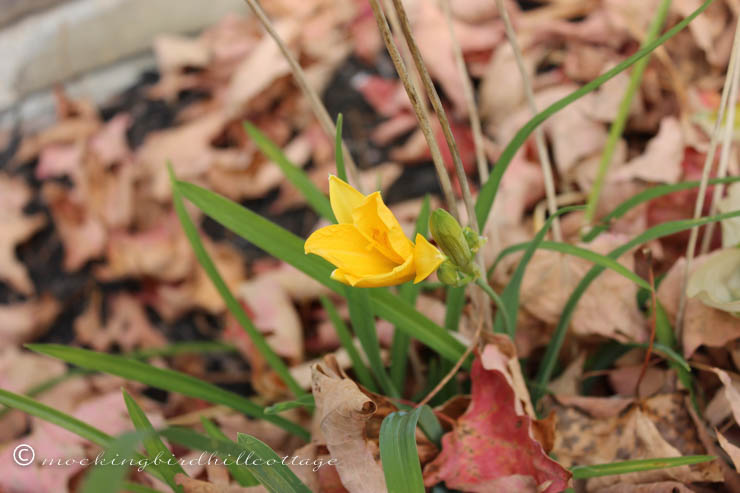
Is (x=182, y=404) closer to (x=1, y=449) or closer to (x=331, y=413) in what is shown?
(x=1, y=449)

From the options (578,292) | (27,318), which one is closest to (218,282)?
(578,292)

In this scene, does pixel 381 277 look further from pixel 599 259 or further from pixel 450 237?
→ pixel 599 259

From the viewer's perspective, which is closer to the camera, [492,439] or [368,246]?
[368,246]

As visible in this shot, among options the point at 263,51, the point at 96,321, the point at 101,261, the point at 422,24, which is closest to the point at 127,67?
the point at 263,51

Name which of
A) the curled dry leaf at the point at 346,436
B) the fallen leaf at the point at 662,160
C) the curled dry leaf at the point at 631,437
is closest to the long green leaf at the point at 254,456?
the curled dry leaf at the point at 346,436

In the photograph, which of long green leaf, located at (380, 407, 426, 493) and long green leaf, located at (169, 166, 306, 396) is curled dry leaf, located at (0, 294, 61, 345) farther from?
long green leaf, located at (380, 407, 426, 493)

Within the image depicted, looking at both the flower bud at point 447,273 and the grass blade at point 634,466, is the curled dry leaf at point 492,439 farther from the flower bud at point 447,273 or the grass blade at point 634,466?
the flower bud at point 447,273
